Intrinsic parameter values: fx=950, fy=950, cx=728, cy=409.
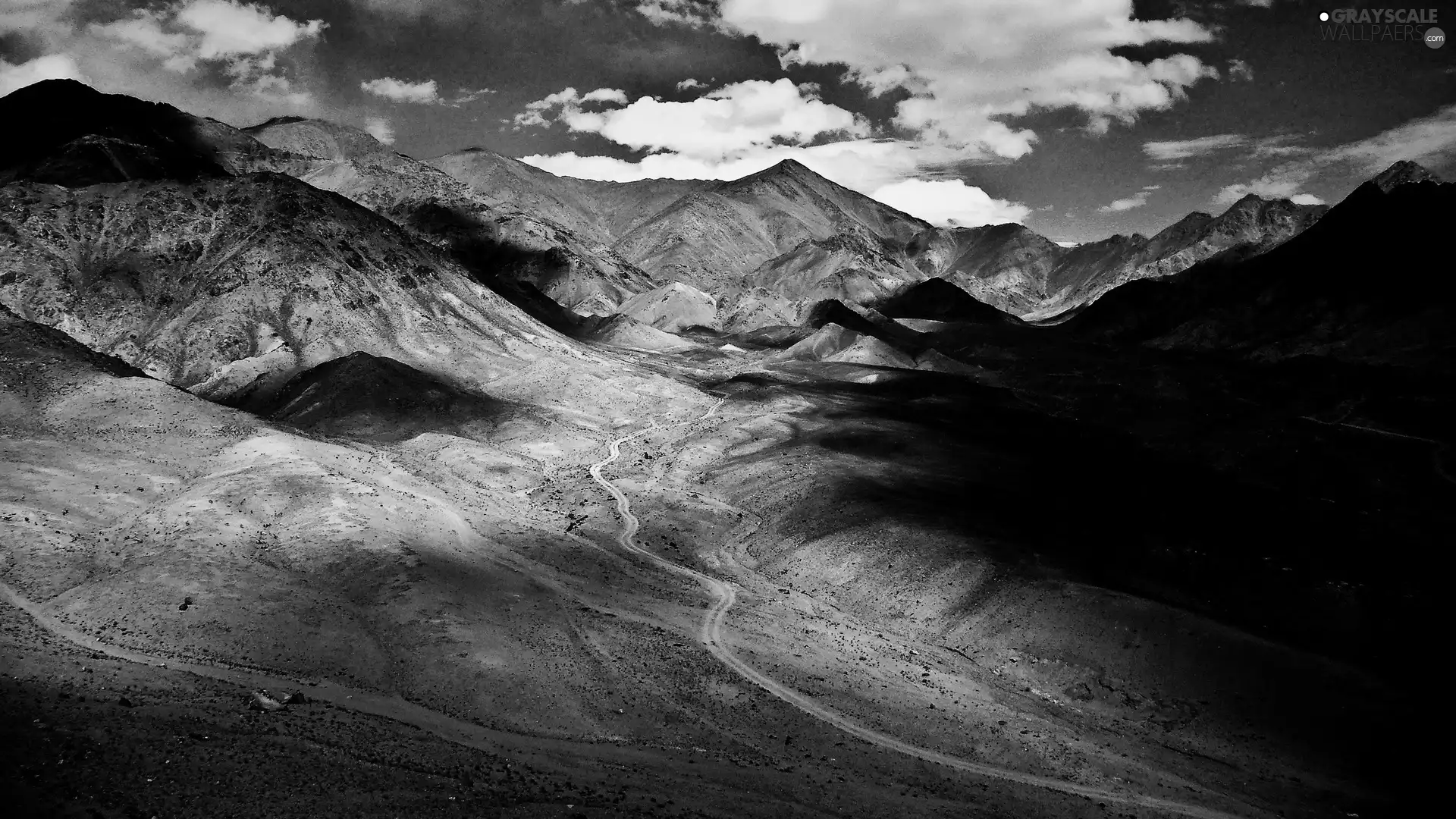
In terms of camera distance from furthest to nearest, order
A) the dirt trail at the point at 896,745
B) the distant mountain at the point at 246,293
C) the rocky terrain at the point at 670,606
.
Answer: the distant mountain at the point at 246,293
the dirt trail at the point at 896,745
the rocky terrain at the point at 670,606

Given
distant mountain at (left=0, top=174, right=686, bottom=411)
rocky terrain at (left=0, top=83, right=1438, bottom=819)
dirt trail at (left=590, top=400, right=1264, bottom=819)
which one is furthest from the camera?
distant mountain at (left=0, top=174, right=686, bottom=411)

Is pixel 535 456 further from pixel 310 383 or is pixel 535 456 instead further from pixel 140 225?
pixel 140 225

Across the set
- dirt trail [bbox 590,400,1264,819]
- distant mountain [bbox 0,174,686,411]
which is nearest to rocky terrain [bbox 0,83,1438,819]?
dirt trail [bbox 590,400,1264,819]

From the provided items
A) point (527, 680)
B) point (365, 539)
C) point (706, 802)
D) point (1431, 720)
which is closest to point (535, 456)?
point (365, 539)

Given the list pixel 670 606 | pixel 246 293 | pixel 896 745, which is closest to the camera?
pixel 896 745

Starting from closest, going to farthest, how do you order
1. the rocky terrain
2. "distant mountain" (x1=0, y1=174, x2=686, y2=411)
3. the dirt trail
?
the rocky terrain, the dirt trail, "distant mountain" (x1=0, y1=174, x2=686, y2=411)

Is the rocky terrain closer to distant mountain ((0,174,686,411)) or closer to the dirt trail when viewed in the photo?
the dirt trail

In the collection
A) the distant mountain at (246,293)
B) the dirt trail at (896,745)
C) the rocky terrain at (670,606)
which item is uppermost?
the distant mountain at (246,293)

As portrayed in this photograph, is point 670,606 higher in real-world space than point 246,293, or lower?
lower

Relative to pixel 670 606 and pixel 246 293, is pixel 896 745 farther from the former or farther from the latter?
pixel 246 293

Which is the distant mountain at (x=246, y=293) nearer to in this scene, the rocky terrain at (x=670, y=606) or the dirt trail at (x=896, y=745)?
the rocky terrain at (x=670, y=606)

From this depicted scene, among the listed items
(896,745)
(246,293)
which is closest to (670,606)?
(896,745)

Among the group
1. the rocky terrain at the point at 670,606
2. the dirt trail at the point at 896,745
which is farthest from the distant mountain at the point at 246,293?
the dirt trail at the point at 896,745
